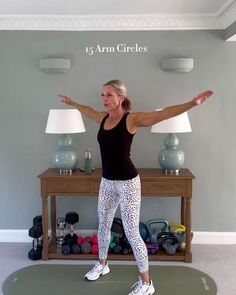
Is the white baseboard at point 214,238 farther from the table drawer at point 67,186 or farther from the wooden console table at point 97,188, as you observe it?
the table drawer at point 67,186

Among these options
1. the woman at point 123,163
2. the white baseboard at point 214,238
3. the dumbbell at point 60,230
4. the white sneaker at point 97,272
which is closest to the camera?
the woman at point 123,163

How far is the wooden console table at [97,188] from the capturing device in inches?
123

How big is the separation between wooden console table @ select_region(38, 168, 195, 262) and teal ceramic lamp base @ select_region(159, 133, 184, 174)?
0.25 feet

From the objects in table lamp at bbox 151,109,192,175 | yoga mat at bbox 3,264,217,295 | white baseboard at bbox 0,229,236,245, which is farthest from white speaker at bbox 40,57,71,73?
yoga mat at bbox 3,264,217,295

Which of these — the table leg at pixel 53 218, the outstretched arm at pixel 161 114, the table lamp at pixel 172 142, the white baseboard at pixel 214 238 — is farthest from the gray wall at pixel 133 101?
the outstretched arm at pixel 161 114

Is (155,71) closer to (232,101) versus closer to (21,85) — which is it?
(232,101)

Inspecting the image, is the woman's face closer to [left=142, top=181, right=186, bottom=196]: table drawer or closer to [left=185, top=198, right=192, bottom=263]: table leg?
[left=142, top=181, right=186, bottom=196]: table drawer

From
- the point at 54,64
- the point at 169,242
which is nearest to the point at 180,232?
the point at 169,242

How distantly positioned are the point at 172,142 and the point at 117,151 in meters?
0.97

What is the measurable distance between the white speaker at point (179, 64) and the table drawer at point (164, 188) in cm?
106

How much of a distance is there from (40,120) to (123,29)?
1.20 meters

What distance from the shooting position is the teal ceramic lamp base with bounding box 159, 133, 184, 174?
3.21 metres

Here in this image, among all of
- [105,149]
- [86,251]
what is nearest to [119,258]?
[86,251]

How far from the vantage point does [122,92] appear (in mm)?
2451
